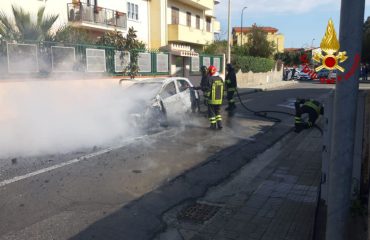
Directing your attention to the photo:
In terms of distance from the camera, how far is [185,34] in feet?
109

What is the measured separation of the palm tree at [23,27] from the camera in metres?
14.8

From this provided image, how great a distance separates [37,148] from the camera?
811cm

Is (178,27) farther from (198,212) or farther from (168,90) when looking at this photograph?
(198,212)

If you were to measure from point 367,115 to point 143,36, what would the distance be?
27.9 m

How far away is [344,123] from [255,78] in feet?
120

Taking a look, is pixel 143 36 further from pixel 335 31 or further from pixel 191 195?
pixel 335 31

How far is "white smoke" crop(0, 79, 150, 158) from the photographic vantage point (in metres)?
8.49

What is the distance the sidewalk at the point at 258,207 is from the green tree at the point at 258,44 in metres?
37.0

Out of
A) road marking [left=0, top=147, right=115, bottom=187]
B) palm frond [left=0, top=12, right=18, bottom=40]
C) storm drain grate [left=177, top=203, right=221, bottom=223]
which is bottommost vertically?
storm drain grate [left=177, top=203, right=221, bottom=223]

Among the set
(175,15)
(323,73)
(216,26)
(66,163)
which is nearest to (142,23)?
(175,15)

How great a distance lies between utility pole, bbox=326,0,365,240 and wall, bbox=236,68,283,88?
3068cm

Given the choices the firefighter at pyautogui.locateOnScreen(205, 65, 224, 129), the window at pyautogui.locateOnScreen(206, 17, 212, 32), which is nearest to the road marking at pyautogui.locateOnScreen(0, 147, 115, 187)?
the firefighter at pyautogui.locateOnScreen(205, 65, 224, 129)

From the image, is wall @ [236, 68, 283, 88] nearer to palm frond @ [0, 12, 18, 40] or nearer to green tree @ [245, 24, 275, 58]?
green tree @ [245, 24, 275, 58]

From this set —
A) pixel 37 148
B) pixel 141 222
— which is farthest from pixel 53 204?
pixel 37 148
